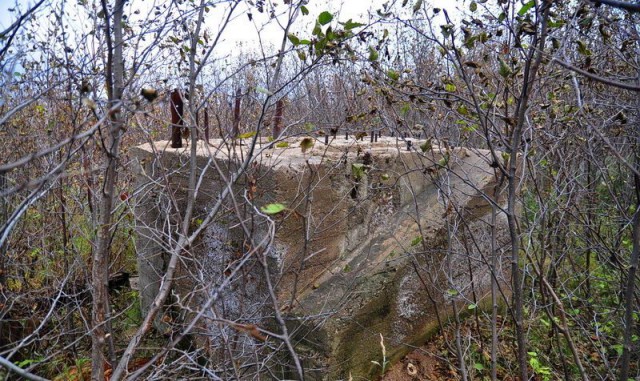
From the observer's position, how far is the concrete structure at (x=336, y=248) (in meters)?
2.53

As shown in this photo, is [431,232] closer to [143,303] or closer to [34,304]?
[143,303]

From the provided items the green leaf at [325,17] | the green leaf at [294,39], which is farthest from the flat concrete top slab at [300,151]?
the green leaf at [325,17]

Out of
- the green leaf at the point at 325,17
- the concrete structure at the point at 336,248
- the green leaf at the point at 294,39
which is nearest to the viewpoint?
the green leaf at the point at 325,17

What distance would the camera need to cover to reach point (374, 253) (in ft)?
9.64

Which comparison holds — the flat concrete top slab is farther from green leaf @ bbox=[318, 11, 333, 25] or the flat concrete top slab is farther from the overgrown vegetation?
green leaf @ bbox=[318, 11, 333, 25]

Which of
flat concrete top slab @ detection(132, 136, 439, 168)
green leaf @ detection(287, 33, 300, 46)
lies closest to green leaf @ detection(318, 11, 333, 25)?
green leaf @ detection(287, 33, 300, 46)

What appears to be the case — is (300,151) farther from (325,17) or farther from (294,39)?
(325,17)

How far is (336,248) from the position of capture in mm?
2820

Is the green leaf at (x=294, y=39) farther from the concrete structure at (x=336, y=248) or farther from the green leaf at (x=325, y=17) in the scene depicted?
Result: the concrete structure at (x=336, y=248)

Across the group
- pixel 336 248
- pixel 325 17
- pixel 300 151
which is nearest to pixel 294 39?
pixel 325 17

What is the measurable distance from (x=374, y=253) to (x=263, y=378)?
3.26ft

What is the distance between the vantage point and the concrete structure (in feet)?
8.30

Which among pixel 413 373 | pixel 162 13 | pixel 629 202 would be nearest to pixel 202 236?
pixel 162 13

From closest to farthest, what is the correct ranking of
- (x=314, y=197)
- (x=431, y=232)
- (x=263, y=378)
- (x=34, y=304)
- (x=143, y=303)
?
(x=314, y=197) < (x=263, y=378) < (x=431, y=232) < (x=34, y=304) < (x=143, y=303)
